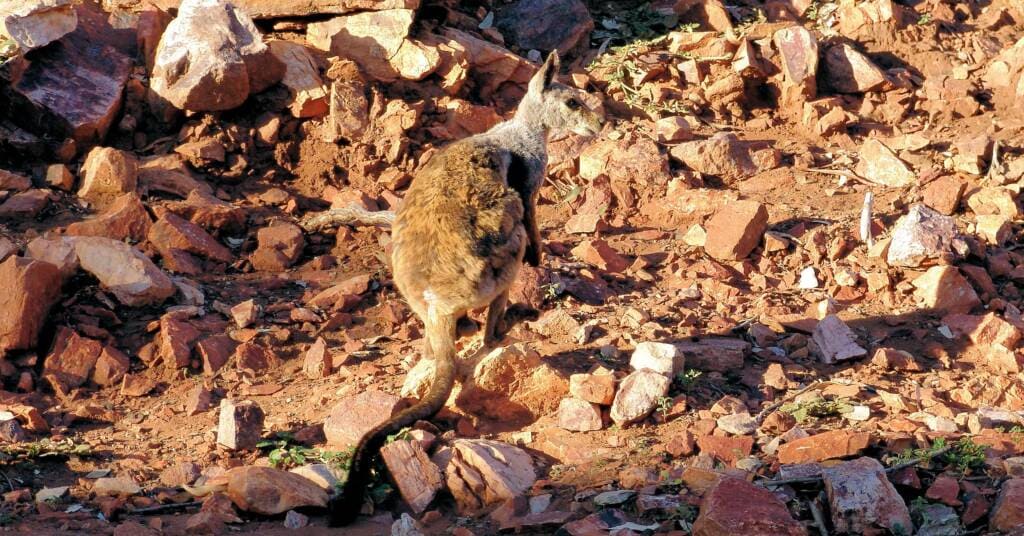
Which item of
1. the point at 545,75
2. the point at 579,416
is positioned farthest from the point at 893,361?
the point at 545,75

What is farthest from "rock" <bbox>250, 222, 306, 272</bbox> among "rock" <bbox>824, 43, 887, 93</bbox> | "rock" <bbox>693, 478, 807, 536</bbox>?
"rock" <bbox>824, 43, 887, 93</bbox>

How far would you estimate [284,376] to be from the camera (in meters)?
7.52

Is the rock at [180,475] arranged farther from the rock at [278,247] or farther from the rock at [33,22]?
the rock at [33,22]

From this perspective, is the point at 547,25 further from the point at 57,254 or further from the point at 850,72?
the point at 57,254

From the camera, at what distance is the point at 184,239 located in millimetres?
8648

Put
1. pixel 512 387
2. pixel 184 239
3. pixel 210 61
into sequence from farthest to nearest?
pixel 210 61
pixel 184 239
pixel 512 387

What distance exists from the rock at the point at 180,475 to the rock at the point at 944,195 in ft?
21.1

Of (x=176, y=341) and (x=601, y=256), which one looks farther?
(x=601, y=256)

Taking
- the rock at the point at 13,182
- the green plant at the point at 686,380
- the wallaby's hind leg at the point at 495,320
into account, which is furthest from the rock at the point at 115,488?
the rock at the point at 13,182

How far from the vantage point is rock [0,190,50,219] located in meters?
8.79

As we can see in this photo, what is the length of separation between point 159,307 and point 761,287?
4.45 m

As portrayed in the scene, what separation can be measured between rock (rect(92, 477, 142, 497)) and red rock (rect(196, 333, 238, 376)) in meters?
1.53

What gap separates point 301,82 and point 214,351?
3461mm

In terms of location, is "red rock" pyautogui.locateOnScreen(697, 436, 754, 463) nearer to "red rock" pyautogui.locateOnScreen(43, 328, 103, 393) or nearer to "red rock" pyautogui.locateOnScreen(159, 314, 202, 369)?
"red rock" pyautogui.locateOnScreen(159, 314, 202, 369)
